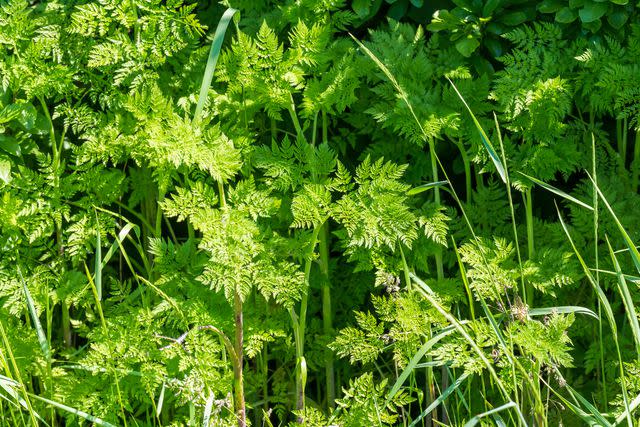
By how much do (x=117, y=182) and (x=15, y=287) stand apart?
1.49ft

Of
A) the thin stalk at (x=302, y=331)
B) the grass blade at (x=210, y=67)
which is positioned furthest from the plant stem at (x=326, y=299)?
the grass blade at (x=210, y=67)

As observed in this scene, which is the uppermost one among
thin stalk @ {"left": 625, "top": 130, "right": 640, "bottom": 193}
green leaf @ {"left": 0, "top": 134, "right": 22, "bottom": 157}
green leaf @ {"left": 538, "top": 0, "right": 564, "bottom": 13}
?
green leaf @ {"left": 538, "top": 0, "right": 564, "bottom": 13}

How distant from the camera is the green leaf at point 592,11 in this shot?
2646mm

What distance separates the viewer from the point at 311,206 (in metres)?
2.41

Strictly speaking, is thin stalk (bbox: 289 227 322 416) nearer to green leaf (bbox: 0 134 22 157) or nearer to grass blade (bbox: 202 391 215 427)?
grass blade (bbox: 202 391 215 427)

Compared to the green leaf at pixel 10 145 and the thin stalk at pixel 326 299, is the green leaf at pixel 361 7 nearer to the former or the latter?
the thin stalk at pixel 326 299

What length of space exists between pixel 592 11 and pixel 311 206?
107cm

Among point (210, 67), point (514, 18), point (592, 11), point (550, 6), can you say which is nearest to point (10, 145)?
point (210, 67)

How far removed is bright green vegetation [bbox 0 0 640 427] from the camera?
2.40 meters

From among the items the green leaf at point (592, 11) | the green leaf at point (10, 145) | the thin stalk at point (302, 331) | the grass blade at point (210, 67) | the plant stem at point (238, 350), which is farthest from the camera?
the green leaf at point (10, 145)

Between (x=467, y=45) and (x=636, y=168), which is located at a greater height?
(x=467, y=45)

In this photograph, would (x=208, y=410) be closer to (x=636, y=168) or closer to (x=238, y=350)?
(x=238, y=350)

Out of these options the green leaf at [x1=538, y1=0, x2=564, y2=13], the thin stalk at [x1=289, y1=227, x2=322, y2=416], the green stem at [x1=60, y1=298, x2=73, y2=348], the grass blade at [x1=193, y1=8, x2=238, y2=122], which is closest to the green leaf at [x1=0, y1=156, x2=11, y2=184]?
the green stem at [x1=60, y1=298, x2=73, y2=348]

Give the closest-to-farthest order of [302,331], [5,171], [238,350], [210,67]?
[210,67]
[238,350]
[302,331]
[5,171]
